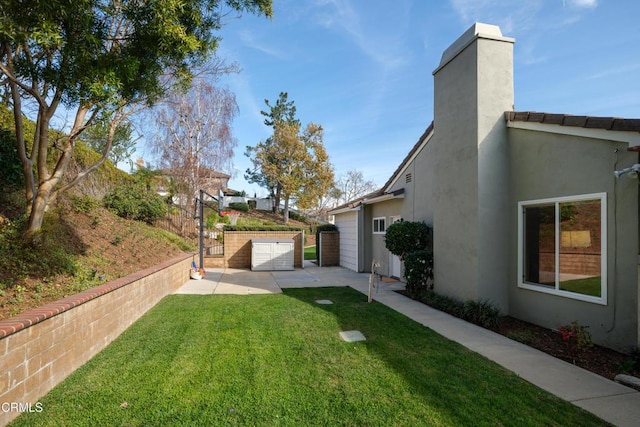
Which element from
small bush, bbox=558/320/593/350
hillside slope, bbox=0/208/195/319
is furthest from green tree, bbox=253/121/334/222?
small bush, bbox=558/320/593/350

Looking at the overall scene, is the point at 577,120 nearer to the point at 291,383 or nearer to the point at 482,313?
the point at 482,313

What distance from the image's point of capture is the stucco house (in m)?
4.54

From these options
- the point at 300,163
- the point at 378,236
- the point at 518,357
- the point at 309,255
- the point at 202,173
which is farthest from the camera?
the point at 300,163

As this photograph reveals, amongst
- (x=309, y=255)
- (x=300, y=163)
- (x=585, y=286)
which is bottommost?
(x=309, y=255)

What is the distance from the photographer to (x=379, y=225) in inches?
507

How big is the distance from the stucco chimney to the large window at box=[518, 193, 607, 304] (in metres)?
0.45

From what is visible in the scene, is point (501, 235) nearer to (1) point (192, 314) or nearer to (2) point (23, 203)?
(1) point (192, 314)

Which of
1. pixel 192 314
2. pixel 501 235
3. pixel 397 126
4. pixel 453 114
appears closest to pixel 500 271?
pixel 501 235

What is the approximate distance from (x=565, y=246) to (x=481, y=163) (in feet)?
6.77

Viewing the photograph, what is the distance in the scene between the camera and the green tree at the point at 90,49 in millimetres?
3455

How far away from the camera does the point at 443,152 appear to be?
7637 mm

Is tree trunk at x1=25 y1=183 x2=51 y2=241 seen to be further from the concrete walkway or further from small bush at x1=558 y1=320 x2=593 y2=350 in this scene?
small bush at x1=558 y1=320 x2=593 y2=350

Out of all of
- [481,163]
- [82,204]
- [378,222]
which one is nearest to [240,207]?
[378,222]

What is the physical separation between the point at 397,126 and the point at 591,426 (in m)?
19.5
